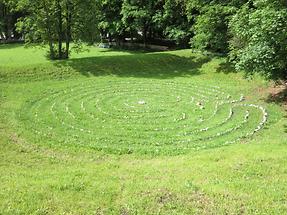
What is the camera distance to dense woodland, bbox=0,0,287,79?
18969 mm

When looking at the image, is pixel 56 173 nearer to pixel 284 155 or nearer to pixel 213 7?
pixel 284 155

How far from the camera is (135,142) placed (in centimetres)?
1591

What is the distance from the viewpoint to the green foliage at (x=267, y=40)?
59.2 feet

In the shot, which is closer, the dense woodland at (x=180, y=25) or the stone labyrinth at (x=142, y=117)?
the stone labyrinth at (x=142, y=117)

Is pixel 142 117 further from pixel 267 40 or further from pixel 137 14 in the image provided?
pixel 137 14

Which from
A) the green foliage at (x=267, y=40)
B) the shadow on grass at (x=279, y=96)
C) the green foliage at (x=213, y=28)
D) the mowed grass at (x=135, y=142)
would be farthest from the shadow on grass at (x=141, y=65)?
the green foliage at (x=267, y=40)

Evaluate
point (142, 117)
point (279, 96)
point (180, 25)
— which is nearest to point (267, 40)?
Result: point (279, 96)

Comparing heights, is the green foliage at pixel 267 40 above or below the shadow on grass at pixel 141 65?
above

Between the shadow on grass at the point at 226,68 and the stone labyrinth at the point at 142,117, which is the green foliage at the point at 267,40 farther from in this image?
the shadow on grass at the point at 226,68

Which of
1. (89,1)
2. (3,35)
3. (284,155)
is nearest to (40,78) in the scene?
(89,1)

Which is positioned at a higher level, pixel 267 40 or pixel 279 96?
pixel 267 40

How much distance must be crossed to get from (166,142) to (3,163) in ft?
21.7

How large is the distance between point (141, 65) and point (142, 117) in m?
13.5

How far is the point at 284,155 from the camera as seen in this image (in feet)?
41.5
